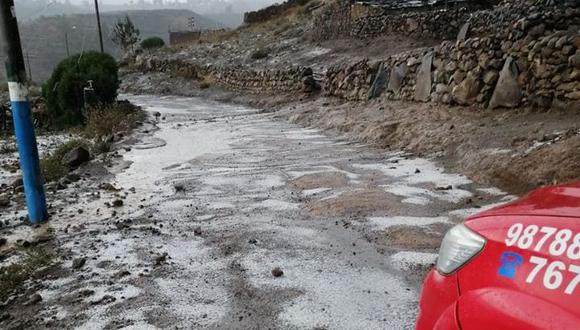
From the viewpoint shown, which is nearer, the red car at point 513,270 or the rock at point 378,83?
the red car at point 513,270

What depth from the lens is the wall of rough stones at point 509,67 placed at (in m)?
6.51

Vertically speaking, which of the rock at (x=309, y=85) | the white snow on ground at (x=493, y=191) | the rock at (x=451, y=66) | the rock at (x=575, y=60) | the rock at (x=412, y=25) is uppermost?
the rock at (x=412, y=25)

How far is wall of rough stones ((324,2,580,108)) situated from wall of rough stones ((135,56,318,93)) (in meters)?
5.72

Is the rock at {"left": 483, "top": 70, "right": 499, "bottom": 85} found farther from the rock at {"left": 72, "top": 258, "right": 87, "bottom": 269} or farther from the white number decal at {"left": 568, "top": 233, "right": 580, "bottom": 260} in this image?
the white number decal at {"left": 568, "top": 233, "right": 580, "bottom": 260}

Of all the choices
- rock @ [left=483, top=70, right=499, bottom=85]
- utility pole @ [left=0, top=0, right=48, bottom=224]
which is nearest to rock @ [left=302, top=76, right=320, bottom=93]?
rock @ [left=483, top=70, right=499, bottom=85]

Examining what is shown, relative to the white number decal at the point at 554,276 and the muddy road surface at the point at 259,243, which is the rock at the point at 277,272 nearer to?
the muddy road surface at the point at 259,243

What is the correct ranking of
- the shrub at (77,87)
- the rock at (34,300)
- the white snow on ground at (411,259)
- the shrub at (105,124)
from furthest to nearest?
the shrub at (77,87)
the shrub at (105,124)
the white snow on ground at (411,259)
the rock at (34,300)

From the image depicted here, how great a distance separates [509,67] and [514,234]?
614cm

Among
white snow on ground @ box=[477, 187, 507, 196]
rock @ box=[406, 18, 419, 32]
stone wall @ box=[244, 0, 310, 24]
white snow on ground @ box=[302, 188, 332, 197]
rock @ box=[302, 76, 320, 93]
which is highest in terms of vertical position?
stone wall @ box=[244, 0, 310, 24]

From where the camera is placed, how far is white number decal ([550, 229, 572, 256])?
58.3 inches

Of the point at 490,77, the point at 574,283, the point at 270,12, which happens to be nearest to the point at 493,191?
the point at 490,77

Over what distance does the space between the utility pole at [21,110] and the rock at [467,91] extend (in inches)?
238

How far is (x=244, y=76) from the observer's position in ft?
65.5

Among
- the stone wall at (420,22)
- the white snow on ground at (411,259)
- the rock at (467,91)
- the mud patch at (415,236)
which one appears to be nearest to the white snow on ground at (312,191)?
the mud patch at (415,236)
